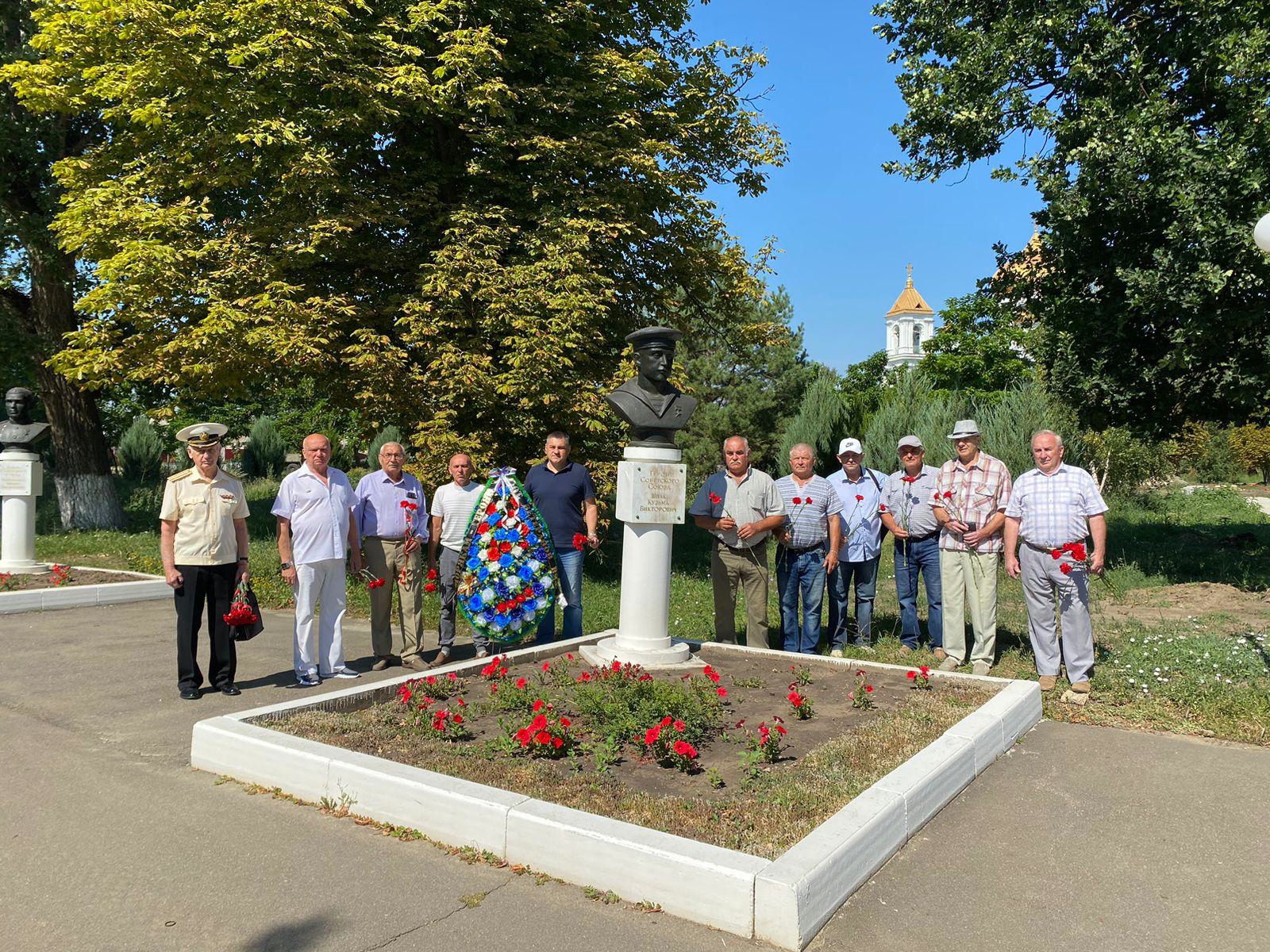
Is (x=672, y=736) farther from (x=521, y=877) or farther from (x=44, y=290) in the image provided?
(x=44, y=290)

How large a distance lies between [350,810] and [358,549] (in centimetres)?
319

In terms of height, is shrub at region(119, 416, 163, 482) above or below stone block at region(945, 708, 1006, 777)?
above

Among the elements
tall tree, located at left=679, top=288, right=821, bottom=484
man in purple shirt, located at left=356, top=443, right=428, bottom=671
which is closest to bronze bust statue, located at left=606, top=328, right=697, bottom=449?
man in purple shirt, located at left=356, top=443, right=428, bottom=671

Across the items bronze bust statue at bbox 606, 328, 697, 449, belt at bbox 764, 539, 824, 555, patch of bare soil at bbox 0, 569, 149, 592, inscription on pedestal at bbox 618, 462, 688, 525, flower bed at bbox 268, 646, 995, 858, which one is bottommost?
flower bed at bbox 268, 646, 995, 858

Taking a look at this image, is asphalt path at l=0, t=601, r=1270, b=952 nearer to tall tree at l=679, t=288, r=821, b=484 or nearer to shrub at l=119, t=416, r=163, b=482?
tall tree at l=679, t=288, r=821, b=484

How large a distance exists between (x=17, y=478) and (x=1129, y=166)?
1524 centimetres

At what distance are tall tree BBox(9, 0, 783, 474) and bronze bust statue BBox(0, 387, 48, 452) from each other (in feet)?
5.01

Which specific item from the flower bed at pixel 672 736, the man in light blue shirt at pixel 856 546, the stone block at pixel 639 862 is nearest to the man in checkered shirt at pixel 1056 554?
the flower bed at pixel 672 736

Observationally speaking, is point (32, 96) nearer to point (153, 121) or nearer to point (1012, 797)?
point (153, 121)

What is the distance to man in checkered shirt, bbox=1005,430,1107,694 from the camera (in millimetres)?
6527

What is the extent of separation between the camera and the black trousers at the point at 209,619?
21.0 feet

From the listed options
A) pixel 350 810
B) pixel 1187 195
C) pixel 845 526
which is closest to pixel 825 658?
pixel 845 526

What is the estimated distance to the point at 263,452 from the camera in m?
37.4

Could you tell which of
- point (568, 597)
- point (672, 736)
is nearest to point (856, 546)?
point (568, 597)
